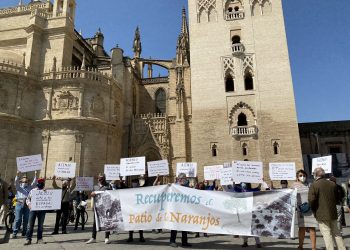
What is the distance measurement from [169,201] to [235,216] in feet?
5.48

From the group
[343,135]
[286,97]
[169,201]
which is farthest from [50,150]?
[343,135]

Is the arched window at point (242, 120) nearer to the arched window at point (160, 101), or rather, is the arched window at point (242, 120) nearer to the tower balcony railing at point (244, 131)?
the tower balcony railing at point (244, 131)

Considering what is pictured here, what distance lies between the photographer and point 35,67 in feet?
79.8

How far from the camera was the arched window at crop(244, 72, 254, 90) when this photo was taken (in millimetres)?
23812

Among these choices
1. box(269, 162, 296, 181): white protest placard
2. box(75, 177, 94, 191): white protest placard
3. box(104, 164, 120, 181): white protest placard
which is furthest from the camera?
box(104, 164, 120, 181): white protest placard

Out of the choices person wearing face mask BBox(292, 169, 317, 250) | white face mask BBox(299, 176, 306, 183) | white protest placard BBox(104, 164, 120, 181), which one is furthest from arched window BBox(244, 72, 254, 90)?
person wearing face mask BBox(292, 169, 317, 250)

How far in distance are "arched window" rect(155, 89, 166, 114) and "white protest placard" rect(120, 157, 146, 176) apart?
20072mm

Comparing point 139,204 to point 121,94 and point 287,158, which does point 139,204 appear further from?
point 121,94

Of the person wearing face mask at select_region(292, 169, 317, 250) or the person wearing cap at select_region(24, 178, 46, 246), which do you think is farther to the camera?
the person wearing cap at select_region(24, 178, 46, 246)

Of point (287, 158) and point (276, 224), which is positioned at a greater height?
point (287, 158)

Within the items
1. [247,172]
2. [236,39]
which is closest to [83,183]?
[247,172]

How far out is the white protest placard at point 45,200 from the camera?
7949 millimetres

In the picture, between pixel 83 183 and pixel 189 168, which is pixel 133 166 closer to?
pixel 83 183

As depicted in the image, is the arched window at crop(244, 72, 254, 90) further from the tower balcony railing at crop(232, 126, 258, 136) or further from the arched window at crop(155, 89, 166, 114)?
the arched window at crop(155, 89, 166, 114)
